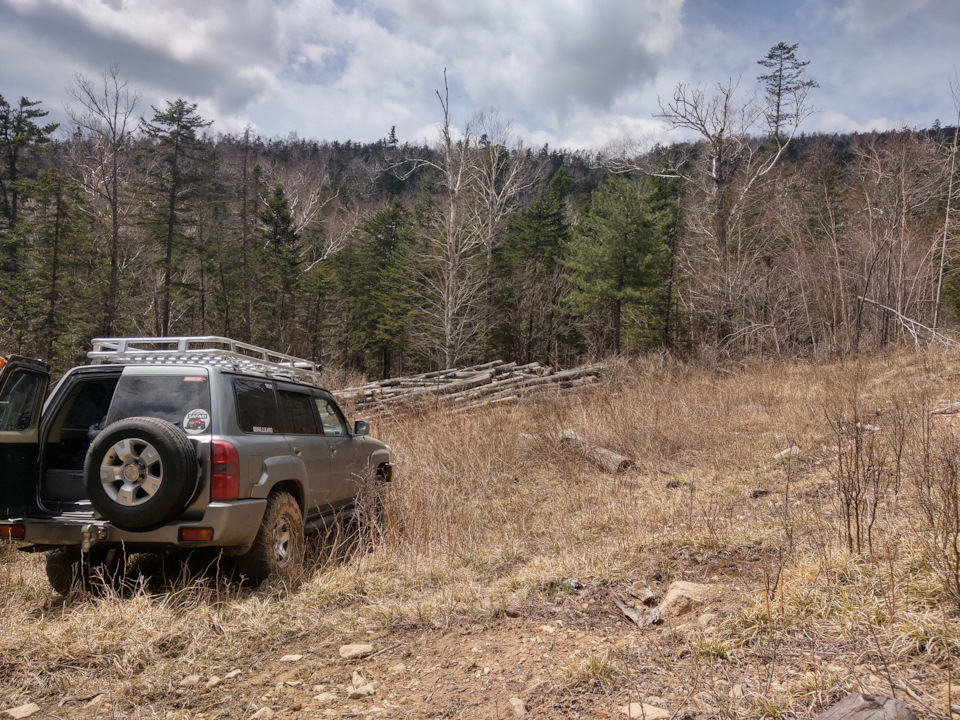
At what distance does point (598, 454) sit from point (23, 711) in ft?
25.5

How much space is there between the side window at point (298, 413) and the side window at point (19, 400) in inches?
76.1

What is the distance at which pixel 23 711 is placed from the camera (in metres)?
3.21

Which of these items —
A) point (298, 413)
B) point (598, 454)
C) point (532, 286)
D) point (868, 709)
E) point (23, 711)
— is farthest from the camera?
point (532, 286)

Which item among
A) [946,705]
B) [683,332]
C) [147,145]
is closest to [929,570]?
[946,705]

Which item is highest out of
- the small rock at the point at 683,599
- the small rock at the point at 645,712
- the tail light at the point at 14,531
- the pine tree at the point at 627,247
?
the pine tree at the point at 627,247

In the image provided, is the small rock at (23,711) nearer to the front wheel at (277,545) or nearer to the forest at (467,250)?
the front wheel at (277,545)

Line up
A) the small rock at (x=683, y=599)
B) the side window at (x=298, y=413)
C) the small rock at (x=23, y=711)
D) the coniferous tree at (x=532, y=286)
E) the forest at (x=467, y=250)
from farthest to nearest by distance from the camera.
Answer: the coniferous tree at (x=532, y=286)
the forest at (x=467, y=250)
the side window at (x=298, y=413)
the small rock at (x=683, y=599)
the small rock at (x=23, y=711)

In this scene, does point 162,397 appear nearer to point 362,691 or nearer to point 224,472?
point 224,472

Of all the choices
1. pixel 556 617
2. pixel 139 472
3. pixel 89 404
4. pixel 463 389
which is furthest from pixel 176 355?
pixel 463 389

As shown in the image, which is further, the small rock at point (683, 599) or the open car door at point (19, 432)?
the open car door at point (19, 432)

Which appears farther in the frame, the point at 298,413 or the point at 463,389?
the point at 463,389

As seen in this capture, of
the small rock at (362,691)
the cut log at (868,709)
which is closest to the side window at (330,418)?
the small rock at (362,691)

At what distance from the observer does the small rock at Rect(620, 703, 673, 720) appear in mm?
2730

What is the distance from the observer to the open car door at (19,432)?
15.0ft
